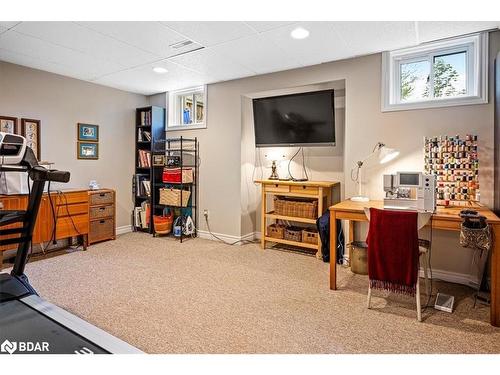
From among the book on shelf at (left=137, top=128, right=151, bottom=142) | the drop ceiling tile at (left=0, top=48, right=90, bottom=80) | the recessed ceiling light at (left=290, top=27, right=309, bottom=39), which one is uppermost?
the drop ceiling tile at (left=0, top=48, right=90, bottom=80)

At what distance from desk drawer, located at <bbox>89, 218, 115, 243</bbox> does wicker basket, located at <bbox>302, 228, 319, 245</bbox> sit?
109 inches

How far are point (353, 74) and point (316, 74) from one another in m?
0.45

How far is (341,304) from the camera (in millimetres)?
2619

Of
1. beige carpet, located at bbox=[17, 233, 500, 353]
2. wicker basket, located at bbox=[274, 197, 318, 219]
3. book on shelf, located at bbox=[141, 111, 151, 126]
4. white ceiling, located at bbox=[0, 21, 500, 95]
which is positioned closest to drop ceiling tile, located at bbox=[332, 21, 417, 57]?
white ceiling, located at bbox=[0, 21, 500, 95]

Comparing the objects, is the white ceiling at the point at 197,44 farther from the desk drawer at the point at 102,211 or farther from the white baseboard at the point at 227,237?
the white baseboard at the point at 227,237

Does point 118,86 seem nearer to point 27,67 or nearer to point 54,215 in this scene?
point 27,67

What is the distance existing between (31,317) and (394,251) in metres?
2.43

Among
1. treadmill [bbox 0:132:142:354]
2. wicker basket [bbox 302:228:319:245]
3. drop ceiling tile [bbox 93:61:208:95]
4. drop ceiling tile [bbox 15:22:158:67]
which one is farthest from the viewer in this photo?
drop ceiling tile [bbox 93:61:208:95]

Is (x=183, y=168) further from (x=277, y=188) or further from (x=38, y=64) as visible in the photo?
(x=38, y=64)

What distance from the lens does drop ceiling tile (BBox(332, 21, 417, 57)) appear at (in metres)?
2.75

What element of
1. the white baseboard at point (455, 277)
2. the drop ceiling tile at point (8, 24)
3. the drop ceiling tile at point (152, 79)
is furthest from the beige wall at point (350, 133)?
the drop ceiling tile at point (8, 24)

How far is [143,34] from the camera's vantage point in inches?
116

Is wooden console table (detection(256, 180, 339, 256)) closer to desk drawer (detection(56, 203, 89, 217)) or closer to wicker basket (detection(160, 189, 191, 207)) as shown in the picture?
wicker basket (detection(160, 189, 191, 207))

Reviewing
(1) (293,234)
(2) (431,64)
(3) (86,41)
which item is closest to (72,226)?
(3) (86,41)
